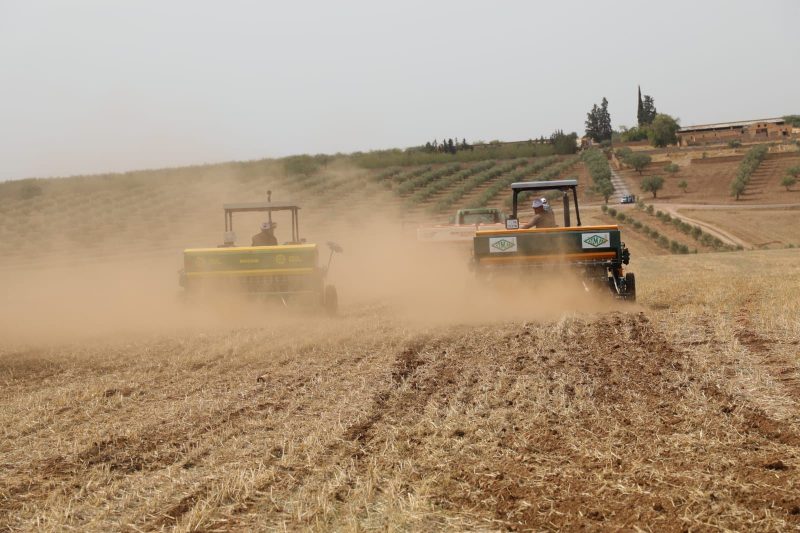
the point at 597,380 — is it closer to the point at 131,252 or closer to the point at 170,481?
the point at 170,481

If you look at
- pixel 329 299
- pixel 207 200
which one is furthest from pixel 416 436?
pixel 207 200

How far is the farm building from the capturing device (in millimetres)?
99562

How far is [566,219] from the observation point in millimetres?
13797

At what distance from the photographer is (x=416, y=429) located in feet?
18.6

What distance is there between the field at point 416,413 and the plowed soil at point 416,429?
0.02m

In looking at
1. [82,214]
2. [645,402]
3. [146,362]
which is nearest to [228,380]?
[146,362]

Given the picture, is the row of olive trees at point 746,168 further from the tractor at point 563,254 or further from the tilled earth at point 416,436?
the tilled earth at point 416,436

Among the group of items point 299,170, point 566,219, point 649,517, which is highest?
point 299,170

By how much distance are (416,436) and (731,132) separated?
119783 millimetres

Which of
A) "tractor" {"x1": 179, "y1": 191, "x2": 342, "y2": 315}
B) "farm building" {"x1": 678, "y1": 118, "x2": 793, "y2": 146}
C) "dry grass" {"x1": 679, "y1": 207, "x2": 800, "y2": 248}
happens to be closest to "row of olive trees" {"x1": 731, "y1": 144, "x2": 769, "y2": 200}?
"dry grass" {"x1": 679, "y1": 207, "x2": 800, "y2": 248}

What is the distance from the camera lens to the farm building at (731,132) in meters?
99.6

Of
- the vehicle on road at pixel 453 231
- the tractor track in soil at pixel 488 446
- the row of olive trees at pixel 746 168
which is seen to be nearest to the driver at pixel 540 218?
the vehicle on road at pixel 453 231

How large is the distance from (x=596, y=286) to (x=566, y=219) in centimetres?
171

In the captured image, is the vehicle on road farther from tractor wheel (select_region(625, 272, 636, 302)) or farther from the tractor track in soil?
the tractor track in soil
